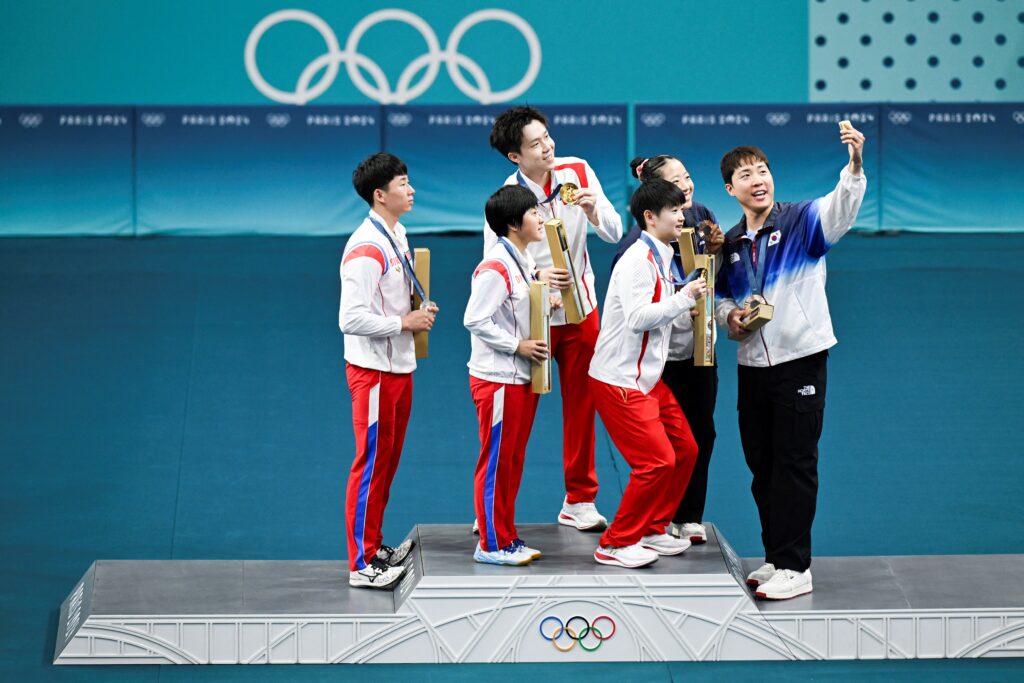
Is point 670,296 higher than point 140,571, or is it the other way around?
point 670,296

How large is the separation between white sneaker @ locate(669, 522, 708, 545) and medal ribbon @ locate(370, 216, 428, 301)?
1.66 m

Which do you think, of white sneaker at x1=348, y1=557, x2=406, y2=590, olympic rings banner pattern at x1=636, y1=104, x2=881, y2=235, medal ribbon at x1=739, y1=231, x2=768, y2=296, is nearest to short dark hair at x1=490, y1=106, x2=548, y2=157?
medal ribbon at x1=739, y1=231, x2=768, y2=296

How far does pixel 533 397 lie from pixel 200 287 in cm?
883

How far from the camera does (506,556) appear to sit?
6.18 meters

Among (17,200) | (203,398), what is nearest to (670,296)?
(203,398)

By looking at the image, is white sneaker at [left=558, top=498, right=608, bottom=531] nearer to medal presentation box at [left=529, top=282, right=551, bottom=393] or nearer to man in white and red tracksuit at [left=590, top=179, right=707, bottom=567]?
man in white and red tracksuit at [left=590, top=179, right=707, bottom=567]

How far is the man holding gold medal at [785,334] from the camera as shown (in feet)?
20.1

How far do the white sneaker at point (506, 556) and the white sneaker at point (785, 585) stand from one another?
41.9 inches

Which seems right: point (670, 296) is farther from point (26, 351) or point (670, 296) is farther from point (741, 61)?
point (741, 61)

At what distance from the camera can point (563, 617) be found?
5926 mm

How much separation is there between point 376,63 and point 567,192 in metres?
13.5

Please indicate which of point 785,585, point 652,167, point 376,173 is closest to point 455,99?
point 652,167

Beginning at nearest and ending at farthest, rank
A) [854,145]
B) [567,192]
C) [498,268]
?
[854,145]
[498,268]
[567,192]

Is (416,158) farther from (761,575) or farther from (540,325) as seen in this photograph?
(761,575)
